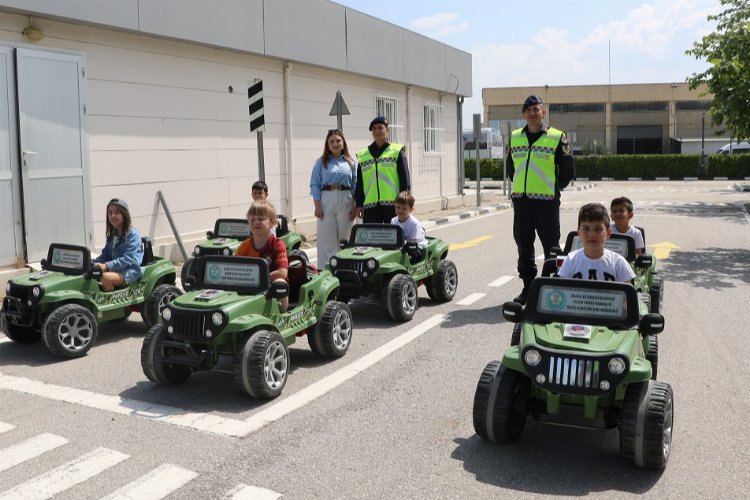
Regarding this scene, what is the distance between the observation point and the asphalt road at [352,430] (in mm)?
4055

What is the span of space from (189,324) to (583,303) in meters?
2.59

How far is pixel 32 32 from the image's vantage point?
9.73m

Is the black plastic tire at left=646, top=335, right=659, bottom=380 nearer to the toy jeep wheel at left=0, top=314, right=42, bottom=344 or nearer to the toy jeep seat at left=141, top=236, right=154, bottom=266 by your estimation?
the toy jeep seat at left=141, top=236, right=154, bottom=266

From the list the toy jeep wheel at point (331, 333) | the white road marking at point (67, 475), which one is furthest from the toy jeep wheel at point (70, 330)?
the white road marking at point (67, 475)

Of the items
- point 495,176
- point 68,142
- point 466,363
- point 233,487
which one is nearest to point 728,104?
point 466,363

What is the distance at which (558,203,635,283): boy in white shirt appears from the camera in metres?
5.29

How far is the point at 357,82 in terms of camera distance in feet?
60.7

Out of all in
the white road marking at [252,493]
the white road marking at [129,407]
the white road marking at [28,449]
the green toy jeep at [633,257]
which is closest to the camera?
the white road marking at [252,493]

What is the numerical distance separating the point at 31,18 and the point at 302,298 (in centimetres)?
616

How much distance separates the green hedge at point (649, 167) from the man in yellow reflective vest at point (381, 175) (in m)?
37.0

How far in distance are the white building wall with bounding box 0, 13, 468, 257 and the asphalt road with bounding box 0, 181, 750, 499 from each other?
422 cm

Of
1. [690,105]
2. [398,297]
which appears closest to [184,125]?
[398,297]

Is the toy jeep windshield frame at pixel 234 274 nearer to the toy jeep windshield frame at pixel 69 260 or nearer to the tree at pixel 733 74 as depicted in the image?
the toy jeep windshield frame at pixel 69 260

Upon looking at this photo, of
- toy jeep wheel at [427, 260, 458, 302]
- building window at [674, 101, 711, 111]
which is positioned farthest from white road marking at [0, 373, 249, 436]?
building window at [674, 101, 711, 111]
